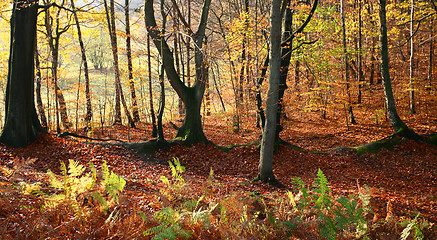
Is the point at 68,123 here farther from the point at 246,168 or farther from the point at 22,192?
the point at 22,192

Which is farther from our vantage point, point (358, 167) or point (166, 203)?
point (358, 167)

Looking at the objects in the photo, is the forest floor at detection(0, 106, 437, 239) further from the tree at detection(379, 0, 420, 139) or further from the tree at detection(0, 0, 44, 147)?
the tree at detection(379, 0, 420, 139)

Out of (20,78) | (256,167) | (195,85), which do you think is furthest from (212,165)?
(20,78)

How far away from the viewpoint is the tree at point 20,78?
8172 mm

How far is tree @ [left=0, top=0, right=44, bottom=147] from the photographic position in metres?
8.17

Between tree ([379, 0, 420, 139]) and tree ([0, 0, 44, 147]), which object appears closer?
tree ([0, 0, 44, 147])

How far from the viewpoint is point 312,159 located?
9906 mm

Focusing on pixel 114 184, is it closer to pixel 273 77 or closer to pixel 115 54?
pixel 273 77

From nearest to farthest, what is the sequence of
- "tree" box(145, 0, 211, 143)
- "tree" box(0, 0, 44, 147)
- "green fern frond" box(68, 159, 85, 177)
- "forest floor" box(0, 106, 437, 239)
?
"green fern frond" box(68, 159, 85, 177)
"forest floor" box(0, 106, 437, 239)
"tree" box(0, 0, 44, 147)
"tree" box(145, 0, 211, 143)

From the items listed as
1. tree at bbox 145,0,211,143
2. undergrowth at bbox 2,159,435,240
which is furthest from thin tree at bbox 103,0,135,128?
undergrowth at bbox 2,159,435,240

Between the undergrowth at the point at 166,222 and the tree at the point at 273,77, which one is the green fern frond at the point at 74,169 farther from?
the tree at the point at 273,77

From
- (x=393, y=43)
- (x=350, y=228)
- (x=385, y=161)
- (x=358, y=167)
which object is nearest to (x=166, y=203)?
(x=350, y=228)

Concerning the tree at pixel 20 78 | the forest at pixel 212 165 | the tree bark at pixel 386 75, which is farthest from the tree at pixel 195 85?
the tree bark at pixel 386 75

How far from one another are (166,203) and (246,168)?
19.5 ft
